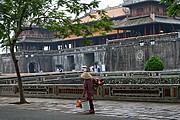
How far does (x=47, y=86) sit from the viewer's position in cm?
1827

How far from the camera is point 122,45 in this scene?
44.8 m

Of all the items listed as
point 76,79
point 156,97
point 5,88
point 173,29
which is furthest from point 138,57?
point 156,97

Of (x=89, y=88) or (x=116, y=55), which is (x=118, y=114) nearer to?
(x=89, y=88)

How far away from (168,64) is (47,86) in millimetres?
24540

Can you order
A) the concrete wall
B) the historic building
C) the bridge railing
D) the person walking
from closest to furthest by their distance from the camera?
1. the person walking
2. the bridge railing
3. the concrete wall
4. the historic building

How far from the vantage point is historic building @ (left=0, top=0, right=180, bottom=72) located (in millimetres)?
40656

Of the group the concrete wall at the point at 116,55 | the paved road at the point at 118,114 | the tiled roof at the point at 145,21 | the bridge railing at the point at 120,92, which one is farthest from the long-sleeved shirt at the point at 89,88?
the tiled roof at the point at 145,21

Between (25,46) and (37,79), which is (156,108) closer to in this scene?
(37,79)

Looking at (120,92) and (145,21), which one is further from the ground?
(145,21)

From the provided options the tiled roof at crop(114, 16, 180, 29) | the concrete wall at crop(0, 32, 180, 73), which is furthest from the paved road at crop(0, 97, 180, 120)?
the tiled roof at crop(114, 16, 180, 29)

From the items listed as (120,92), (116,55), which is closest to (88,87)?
(120,92)

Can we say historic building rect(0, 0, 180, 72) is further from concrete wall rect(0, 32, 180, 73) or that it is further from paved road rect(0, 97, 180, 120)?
paved road rect(0, 97, 180, 120)

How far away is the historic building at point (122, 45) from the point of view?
40.7 metres

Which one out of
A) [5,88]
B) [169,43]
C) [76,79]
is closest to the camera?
[5,88]
